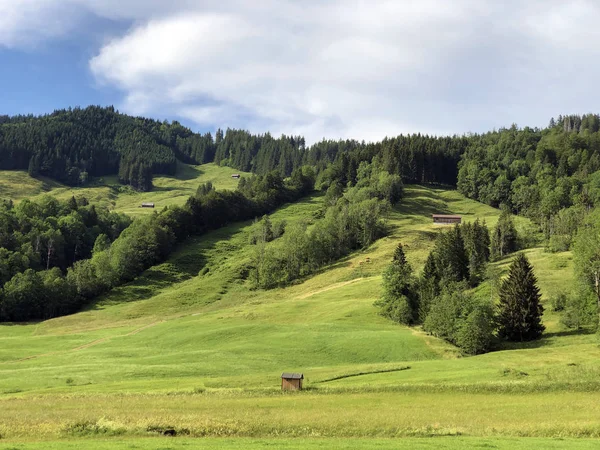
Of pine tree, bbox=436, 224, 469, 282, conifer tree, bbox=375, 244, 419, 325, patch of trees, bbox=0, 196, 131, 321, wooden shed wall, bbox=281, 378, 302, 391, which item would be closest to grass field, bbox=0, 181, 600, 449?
wooden shed wall, bbox=281, 378, 302, 391

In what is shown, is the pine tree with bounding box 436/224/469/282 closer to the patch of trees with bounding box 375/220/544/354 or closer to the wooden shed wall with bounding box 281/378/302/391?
the patch of trees with bounding box 375/220/544/354

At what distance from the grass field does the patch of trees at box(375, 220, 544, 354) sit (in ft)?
11.1

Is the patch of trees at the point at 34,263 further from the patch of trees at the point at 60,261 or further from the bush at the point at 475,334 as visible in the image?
the bush at the point at 475,334

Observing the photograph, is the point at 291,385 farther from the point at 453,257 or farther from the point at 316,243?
the point at 316,243

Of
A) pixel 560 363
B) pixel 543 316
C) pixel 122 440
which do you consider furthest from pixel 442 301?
pixel 122 440

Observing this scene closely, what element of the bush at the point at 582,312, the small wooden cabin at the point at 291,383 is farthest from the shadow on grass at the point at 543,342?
the small wooden cabin at the point at 291,383

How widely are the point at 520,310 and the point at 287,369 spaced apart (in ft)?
133

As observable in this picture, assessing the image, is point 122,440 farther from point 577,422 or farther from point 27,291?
point 27,291

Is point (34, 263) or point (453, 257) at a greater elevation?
point (453, 257)

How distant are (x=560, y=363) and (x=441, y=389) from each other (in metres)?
20.3

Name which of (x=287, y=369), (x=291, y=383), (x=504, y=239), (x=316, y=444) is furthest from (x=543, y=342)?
(x=504, y=239)

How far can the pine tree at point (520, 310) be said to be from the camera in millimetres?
81375

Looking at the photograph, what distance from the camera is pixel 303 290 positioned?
139 meters

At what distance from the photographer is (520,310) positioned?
82.1m
